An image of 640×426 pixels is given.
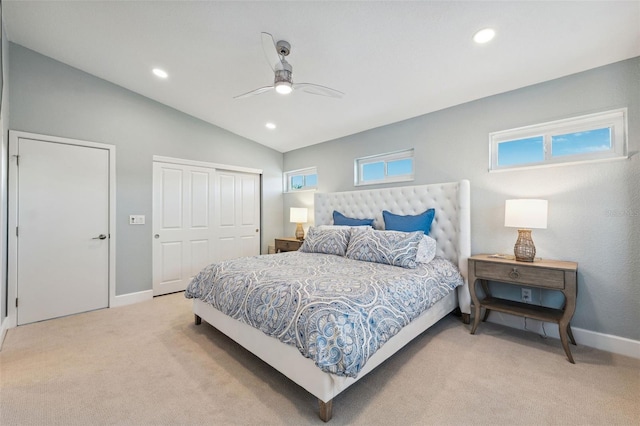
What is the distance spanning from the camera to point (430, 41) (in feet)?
7.24

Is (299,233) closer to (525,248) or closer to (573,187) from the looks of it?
(525,248)

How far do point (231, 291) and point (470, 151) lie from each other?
293 cm

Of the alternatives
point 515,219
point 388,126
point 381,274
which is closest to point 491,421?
point 381,274

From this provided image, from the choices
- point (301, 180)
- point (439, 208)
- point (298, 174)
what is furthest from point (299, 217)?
point (439, 208)

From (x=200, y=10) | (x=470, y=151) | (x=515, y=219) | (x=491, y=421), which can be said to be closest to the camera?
(x=491, y=421)

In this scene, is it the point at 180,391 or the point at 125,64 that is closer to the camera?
the point at 180,391

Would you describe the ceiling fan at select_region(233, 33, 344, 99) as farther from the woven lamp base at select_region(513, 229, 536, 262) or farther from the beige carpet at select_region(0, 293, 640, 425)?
the beige carpet at select_region(0, 293, 640, 425)

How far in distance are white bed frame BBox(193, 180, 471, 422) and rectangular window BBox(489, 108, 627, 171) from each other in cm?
55

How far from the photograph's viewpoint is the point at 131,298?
3.63 metres

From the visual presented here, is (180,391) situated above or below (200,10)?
below

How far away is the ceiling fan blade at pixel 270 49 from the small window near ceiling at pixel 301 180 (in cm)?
238

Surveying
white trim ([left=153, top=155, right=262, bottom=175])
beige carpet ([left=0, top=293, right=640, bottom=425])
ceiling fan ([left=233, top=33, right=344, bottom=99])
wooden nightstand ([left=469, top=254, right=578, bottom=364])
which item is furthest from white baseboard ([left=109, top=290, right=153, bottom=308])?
wooden nightstand ([left=469, top=254, right=578, bottom=364])

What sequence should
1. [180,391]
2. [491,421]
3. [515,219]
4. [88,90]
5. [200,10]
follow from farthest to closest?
[88,90], [515,219], [200,10], [180,391], [491,421]

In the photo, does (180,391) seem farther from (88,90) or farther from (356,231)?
(88,90)
